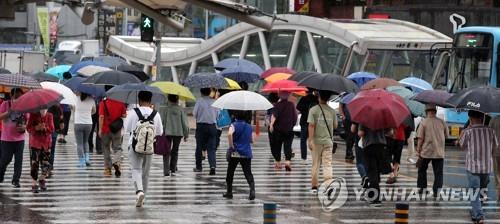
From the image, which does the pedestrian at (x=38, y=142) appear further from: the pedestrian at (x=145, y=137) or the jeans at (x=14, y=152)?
the pedestrian at (x=145, y=137)

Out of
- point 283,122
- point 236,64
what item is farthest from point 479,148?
point 236,64

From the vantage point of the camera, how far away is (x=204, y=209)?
17.9 meters

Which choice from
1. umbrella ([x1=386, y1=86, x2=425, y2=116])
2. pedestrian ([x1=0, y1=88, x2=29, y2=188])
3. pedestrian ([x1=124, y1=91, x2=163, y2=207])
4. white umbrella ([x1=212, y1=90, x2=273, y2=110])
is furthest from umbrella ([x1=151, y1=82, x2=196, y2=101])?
pedestrian ([x1=124, y1=91, x2=163, y2=207])

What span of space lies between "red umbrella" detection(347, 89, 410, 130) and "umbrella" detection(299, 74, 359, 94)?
282cm

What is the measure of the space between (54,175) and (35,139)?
343 cm

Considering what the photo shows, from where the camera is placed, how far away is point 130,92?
2130cm

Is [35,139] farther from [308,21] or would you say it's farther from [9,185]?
[308,21]

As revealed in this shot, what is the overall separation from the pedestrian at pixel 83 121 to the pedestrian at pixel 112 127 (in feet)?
4.72

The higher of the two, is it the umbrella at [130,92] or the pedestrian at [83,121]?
the umbrella at [130,92]

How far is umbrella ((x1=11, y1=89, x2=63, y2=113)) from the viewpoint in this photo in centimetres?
1928

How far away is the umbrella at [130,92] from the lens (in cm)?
1995

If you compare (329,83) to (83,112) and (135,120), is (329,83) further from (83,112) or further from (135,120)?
(83,112)

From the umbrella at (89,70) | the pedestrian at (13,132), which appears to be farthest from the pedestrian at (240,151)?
the umbrella at (89,70)

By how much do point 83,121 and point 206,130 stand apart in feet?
8.27
